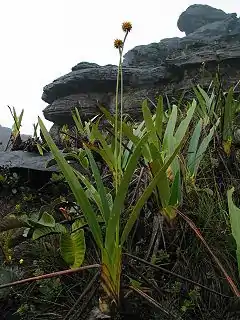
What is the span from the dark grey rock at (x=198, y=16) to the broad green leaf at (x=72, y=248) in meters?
40.8

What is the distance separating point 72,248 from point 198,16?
4195 centimetres

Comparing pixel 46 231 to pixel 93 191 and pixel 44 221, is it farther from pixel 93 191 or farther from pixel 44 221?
pixel 93 191

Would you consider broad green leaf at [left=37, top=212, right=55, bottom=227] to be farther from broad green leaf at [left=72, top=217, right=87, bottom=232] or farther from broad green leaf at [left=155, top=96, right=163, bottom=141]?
broad green leaf at [left=155, top=96, right=163, bottom=141]

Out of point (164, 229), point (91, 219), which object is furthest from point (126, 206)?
point (91, 219)

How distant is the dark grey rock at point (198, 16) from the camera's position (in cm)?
3816

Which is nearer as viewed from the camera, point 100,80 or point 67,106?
point 67,106

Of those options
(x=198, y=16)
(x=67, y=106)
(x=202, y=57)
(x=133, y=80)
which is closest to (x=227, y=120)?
(x=202, y=57)

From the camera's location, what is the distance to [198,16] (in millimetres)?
38781

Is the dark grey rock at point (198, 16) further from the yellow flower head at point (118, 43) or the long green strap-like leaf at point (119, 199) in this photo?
the long green strap-like leaf at point (119, 199)

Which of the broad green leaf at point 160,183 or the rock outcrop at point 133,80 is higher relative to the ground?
the rock outcrop at point 133,80

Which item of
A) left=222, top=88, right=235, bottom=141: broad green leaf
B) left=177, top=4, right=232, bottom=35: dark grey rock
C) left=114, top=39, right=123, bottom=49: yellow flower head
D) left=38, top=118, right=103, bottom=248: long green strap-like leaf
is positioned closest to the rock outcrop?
left=222, top=88, right=235, bottom=141: broad green leaf

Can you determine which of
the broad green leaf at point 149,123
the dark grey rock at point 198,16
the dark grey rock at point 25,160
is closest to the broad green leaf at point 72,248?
the broad green leaf at point 149,123

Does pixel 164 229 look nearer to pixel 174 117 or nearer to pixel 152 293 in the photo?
pixel 152 293

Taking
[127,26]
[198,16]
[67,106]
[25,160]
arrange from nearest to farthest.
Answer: [127,26] → [25,160] → [67,106] → [198,16]
